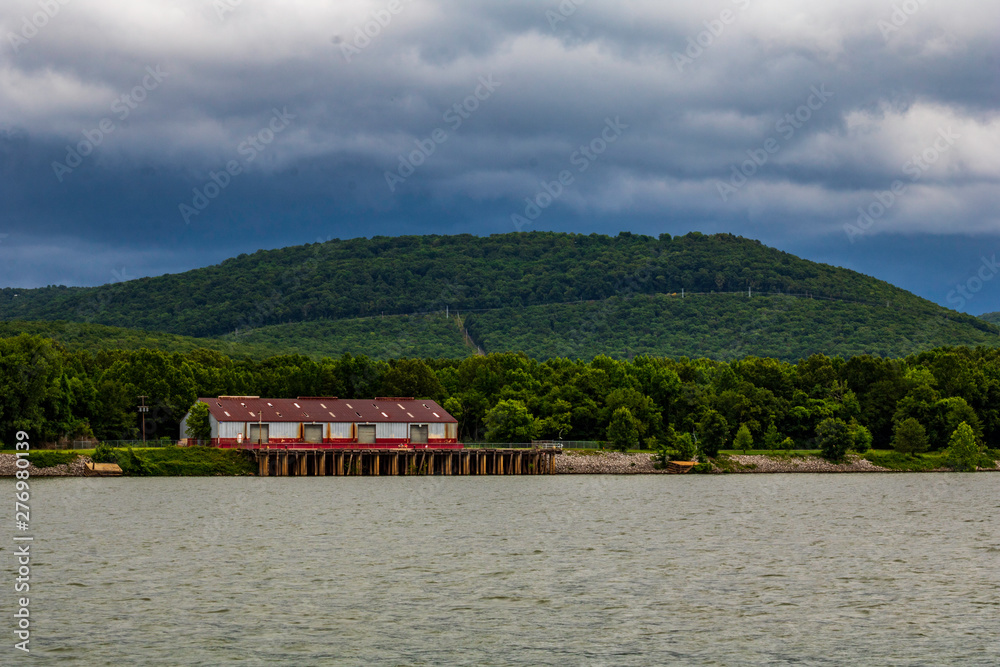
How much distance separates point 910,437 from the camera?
130 m

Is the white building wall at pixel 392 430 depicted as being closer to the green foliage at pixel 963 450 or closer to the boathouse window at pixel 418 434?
the boathouse window at pixel 418 434

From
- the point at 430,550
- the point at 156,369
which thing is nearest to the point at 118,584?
the point at 430,550

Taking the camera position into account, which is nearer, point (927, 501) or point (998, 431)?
point (927, 501)

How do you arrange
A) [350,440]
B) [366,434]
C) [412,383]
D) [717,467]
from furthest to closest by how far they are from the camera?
[412,383]
[717,467]
[366,434]
[350,440]

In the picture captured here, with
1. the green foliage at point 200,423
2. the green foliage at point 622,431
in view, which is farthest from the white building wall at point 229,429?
the green foliage at point 622,431

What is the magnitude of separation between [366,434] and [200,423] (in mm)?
17411

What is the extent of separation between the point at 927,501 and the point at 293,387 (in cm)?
8170

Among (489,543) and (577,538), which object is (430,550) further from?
(577,538)

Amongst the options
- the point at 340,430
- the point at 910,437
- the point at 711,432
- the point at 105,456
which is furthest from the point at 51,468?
the point at 910,437

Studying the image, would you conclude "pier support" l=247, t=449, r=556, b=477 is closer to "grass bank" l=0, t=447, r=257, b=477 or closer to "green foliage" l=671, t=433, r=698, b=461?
"grass bank" l=0, t=447, r=257, b=477

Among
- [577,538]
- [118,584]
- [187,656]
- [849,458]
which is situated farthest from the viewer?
[849,458]

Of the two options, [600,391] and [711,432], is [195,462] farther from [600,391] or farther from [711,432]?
[711,432]

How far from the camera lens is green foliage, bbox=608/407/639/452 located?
124 m

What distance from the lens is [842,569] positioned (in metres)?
43.1
